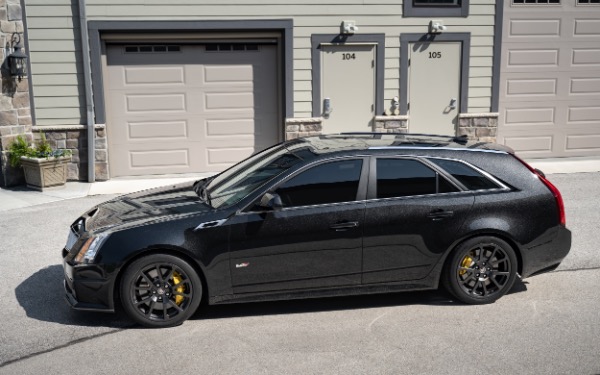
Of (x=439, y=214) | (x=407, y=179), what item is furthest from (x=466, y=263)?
(x=407, y=179)

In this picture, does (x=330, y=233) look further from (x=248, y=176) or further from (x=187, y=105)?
(x=187, y=105)

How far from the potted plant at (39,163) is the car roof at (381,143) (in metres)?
6.03

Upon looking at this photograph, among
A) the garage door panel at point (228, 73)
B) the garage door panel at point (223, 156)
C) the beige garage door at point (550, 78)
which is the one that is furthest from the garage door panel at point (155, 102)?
the beige garage door at point (550, 78)

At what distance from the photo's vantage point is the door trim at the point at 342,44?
12.7 metres

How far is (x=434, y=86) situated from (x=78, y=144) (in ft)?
22.5

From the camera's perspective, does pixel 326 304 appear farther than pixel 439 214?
Yes

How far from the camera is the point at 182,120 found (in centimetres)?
1270

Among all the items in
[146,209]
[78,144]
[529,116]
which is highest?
[529,116]

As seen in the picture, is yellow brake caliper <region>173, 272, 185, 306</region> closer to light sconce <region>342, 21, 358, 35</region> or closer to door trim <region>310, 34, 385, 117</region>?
door trim <region>310, 34, 385, 117</region>

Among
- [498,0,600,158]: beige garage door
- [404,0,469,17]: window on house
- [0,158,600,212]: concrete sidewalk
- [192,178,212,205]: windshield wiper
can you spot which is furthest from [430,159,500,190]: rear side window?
[498,0,600,158]: beige garage door

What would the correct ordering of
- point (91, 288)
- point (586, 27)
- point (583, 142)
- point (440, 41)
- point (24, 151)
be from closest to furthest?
point (91, 288), point (24, 151), point (440, 41), point (586, 27), point (583, 142)

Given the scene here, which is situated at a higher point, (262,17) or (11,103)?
(262,17)

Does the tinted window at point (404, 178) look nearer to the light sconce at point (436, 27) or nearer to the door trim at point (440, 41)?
the door trim at point (440, 41)

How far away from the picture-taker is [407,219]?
6027mm
